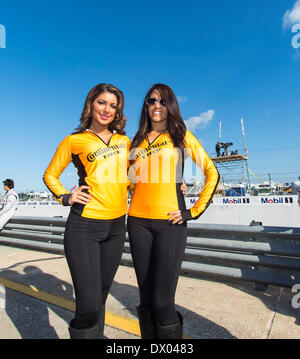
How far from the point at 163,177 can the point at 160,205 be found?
24cm

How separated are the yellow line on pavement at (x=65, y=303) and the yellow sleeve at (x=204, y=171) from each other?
4.44 feet

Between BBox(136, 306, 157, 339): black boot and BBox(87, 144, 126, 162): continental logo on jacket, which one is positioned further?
BBox(87, 144, 126, 162): continental logo on jacket

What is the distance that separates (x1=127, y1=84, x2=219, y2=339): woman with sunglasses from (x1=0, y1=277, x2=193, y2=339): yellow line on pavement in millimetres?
898

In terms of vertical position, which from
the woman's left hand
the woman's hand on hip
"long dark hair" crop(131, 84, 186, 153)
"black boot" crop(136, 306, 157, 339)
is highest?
"long dark hair" crop(131, 84, 186, 153)

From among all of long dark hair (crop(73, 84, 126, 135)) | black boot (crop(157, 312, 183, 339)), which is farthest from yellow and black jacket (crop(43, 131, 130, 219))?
black boot (crop(157, 312, 183, 339))

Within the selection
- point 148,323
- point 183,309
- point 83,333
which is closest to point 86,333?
point 83,333

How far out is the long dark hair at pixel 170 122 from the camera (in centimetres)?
210

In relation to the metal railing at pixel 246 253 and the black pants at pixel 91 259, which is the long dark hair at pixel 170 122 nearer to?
the black pants at pixel 91 259

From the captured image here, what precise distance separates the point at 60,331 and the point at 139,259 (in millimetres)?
1379

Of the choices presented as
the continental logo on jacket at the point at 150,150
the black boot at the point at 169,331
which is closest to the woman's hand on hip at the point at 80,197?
the continental logo on jacket at the point at 150,150

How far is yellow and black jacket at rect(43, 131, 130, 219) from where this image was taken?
75.6 inches

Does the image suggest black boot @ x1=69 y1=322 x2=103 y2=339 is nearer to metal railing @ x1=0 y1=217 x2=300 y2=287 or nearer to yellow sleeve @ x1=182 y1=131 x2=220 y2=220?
yellow sleeve @ x1=182 y1=131 x2=220 y2=220

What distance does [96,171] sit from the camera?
6.56ft

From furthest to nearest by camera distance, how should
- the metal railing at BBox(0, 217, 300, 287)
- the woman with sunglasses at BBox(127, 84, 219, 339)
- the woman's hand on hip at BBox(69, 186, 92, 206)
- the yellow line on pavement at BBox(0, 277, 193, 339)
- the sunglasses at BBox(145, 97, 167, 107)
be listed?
the metal railing at BBox(0, 217, 300, 287) → the yellow line on pavement at BBox(0, 277, 193, 339) → the sunglasses at BBox(145, 97, 167, 107) → the woman's hand on hip at BBox(69, 186, 92, 206) → the woman with sunglasses at BBox(127, 84, 219, 339)
